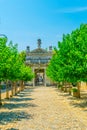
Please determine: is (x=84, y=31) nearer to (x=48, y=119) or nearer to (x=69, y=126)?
(x=48, y=119)

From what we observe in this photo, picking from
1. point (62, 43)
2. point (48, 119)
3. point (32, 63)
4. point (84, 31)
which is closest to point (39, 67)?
point (32, 63)

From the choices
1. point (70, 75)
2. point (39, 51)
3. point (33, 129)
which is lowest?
point (33, 129)

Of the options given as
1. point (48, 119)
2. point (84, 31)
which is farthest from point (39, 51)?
point (48, 119)

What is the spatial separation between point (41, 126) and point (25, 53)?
90.4 metres

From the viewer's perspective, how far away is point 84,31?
31234mm

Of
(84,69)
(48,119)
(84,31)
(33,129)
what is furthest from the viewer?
(84,31)

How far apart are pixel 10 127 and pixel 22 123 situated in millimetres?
1403

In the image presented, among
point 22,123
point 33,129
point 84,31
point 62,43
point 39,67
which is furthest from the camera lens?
point 39,67

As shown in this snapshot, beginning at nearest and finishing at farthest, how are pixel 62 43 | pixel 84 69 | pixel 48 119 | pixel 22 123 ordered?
pixel 22 123
pixel 48 119
pixel 84 69
pixel 62 43

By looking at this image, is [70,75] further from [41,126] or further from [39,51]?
[39,51]

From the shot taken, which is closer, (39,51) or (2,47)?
(2,47)

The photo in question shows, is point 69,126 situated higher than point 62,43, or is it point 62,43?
point 62,43

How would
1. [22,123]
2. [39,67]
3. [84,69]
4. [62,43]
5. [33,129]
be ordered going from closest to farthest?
[33,129] → [22,123] → [84,69] → [62,43] → [39,67]

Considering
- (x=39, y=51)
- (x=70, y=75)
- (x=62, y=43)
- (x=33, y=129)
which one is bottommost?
(x=33, y=129)
